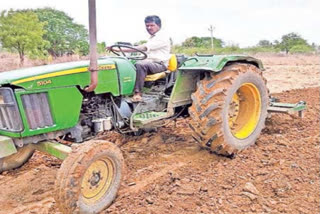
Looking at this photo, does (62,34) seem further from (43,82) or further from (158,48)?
(43,82)

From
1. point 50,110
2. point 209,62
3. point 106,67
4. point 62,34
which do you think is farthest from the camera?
point 62,34

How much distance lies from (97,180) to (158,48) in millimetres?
2051

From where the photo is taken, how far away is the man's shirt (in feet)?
15.7

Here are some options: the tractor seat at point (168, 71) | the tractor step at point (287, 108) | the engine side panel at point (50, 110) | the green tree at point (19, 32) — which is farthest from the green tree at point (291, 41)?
the engine side panel at point (50, 110)

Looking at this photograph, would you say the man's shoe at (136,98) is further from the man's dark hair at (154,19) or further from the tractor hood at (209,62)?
the man's dark hair at (154,19)

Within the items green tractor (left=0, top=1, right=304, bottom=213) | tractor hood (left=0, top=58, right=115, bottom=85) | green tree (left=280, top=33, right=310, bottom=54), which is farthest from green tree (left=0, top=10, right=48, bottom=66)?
green tree (left=280, top=33, right=310, bottom=54)

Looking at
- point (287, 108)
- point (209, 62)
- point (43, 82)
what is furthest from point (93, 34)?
point (287, 108)

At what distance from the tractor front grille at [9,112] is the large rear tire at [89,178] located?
2.07 ft

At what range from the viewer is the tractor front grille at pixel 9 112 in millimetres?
3393

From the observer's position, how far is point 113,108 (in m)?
4.45

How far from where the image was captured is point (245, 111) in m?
5.25

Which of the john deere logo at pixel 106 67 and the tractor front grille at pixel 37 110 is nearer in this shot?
the tractor front grille at pixel 37 110

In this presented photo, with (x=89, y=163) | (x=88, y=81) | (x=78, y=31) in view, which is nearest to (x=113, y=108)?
(x=88, y=81)

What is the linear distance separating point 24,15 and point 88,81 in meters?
16.4
